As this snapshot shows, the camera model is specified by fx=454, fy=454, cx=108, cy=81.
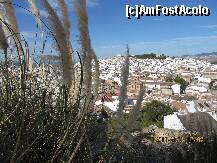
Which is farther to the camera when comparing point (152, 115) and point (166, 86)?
point (166, 86)

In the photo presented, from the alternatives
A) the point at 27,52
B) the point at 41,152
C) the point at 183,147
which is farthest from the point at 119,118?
the point at 183,147

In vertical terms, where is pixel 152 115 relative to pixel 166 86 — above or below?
above

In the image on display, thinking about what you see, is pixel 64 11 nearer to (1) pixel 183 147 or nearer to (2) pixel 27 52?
(2) pixel 27 52

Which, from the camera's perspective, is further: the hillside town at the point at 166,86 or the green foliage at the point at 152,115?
the green foliage at the point at 152,115

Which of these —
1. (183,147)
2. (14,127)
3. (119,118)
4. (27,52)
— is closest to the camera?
(14,127)

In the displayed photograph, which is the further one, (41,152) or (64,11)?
(64,11)

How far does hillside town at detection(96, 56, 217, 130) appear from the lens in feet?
7.30

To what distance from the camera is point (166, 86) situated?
143 ft

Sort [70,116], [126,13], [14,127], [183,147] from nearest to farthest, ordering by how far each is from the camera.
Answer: [14,127] → [70,116] → [183,147] → [126,13]

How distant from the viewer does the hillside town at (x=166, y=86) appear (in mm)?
2225

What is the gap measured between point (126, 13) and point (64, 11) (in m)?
2.25

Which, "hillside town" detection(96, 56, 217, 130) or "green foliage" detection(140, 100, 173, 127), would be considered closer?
"hillside town" detection(96, 56, 217, 130)

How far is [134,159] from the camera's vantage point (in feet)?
6.35

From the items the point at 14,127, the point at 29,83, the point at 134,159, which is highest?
the point at 29,83
